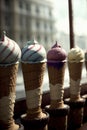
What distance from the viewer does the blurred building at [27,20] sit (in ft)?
64.0

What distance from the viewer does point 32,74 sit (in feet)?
3.52

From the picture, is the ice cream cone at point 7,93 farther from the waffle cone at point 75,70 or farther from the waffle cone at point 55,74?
the waffle cone at point 75,70

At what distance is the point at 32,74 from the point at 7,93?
115 millimetres

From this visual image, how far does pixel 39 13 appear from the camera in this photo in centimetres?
2488

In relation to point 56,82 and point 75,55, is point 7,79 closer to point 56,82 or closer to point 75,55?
point 56,82

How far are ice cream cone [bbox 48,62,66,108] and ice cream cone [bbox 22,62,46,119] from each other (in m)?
0.11

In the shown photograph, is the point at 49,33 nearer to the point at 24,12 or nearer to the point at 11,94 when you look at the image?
the point at 24,12

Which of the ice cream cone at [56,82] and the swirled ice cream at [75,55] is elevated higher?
the swirled ice cream at [75,55]

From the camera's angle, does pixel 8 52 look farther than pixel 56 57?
No

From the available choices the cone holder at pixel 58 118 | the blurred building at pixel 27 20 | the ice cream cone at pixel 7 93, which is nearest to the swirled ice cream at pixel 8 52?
the ice cream cone at pixel 7 93

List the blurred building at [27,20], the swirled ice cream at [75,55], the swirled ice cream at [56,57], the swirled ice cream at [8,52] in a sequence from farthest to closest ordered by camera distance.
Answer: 1. the blurred building at [27,20]
2. the swirled ice cream at [75,55]
3. the swirled ice cream at [56,57]
4. the swirled ice cream at [8,52]

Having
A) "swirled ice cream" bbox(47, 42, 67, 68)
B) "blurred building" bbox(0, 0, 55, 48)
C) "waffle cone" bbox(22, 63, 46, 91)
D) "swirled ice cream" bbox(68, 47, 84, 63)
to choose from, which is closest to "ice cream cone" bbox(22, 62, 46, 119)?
"waffle cone" bbox(22, 63, 46, 91)

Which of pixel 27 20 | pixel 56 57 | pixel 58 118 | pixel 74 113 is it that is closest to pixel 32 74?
pixel 56 57

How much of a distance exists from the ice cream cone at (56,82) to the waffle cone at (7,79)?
218mm
